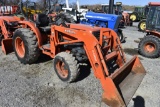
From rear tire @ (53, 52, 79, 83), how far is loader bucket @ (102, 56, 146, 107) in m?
0.90

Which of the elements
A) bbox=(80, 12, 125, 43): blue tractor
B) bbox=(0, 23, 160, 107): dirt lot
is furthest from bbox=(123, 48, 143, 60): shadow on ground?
bbox=(0, 23, 160, 107): dirt lot

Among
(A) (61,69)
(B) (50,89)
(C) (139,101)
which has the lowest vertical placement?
(C) (139,101)

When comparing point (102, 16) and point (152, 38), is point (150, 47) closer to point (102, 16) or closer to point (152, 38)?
point (152, 38)

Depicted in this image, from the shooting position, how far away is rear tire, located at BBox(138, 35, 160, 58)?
22.4 feet

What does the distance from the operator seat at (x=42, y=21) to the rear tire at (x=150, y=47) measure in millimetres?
3766

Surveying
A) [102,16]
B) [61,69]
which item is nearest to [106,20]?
[102,16]

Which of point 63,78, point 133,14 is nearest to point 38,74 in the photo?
point 63,78

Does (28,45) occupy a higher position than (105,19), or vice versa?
(105,19)

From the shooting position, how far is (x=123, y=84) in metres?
4.18

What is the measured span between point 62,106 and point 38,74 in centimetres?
166

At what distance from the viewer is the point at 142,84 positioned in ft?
15.0

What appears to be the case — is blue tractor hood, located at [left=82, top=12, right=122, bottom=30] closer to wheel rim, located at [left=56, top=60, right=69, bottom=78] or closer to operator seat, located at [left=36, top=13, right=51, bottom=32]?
operator seat, located at [left=36, top=13, right=51, bottom=32]

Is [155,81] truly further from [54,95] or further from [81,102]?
[54,95]

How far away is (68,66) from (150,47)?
13.8ft
